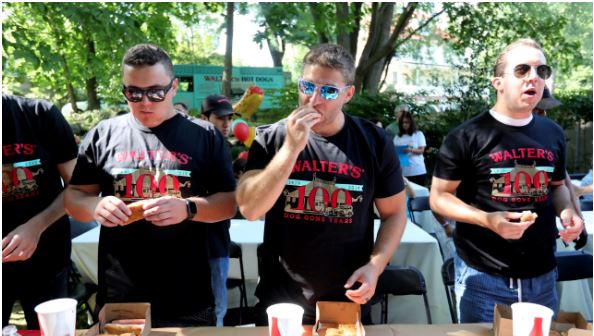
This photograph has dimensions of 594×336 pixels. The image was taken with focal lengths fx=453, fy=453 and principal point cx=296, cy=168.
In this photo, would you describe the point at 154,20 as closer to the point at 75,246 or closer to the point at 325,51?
the point at 75,246

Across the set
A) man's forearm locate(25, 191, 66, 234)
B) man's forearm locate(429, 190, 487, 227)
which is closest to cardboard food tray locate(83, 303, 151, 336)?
man's forearm locate(25, 191, 66, 234)

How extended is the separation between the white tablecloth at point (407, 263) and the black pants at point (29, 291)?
4.62ft

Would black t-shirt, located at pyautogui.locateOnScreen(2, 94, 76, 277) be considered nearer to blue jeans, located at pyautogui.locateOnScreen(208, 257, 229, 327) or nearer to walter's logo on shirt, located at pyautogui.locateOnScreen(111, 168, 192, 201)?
walter's logo on shirt, located at pyautogui.locateOnScreen(111, 168, 192, 201)

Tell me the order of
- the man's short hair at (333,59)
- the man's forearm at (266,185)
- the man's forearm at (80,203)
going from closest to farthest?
the man's forearm at (266,185)
the man's short hair at (333,59)
the man's forearm at (80,203)

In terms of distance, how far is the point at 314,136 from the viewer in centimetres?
189

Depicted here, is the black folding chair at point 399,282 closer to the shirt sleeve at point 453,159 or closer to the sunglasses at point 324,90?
the shirt sleeve at point 453,159

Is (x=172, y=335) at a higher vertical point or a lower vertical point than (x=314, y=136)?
lower

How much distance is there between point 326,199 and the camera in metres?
1.82

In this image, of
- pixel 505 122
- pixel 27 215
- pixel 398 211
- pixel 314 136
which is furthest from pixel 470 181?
pixel 27 215

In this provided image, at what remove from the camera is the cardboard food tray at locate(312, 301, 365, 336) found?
1.60 metres

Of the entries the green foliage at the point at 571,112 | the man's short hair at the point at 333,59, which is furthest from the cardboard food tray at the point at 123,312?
the green foliage at the point at 571,112

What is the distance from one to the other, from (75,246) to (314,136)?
2.57 m

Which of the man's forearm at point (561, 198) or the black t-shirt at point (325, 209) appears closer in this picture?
the black t-shirt at point (325, 209)

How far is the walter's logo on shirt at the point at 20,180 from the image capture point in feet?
6.66
